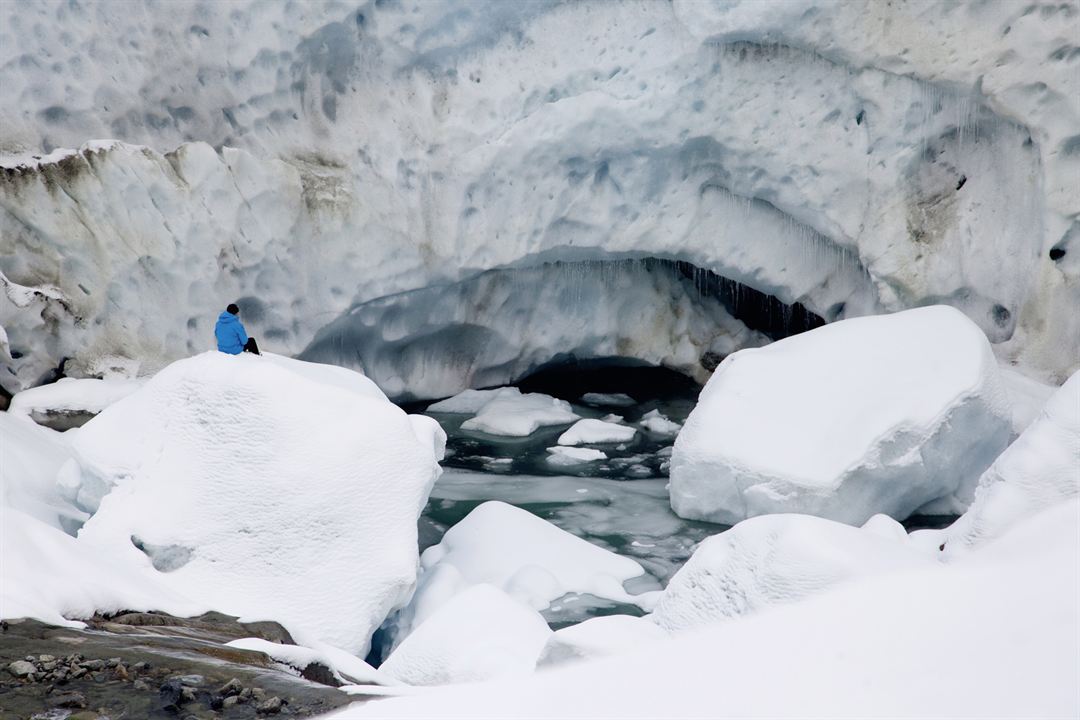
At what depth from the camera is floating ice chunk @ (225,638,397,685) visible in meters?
5.09

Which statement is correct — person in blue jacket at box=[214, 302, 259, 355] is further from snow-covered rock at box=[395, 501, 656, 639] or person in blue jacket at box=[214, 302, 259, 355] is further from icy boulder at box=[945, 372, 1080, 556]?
icy boulder at box=[945, 372, 1080, 556]

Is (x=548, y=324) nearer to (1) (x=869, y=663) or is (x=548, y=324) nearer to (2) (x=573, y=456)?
(2) (x=573, y=456)

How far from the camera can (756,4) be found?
33.3 feet

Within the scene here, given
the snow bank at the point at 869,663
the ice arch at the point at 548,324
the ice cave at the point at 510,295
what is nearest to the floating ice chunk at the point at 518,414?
the ice cave at the point at 510,295

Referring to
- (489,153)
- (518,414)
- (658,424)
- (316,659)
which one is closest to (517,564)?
(316,659)

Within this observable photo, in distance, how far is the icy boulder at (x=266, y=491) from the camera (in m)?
6.46

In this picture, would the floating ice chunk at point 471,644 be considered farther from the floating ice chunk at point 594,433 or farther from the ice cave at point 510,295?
the floating ice chunk at point 594,433

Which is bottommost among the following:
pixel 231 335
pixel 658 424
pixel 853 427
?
pixel 658 424

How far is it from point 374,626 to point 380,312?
18.2 feet

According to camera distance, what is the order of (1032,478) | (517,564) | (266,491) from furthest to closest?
1. (517,564)
2. (266,491)
3. (1032,478)

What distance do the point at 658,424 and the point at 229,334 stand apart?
16.0ft

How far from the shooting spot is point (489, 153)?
10828 millimetres

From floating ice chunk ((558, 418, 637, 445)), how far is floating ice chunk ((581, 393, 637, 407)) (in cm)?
126

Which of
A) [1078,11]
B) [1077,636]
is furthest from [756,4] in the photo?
[1077,636]
